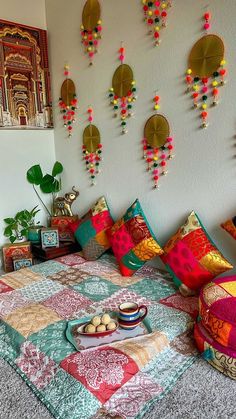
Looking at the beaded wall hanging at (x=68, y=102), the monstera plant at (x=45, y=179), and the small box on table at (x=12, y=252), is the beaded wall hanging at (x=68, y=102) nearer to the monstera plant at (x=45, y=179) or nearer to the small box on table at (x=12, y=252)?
the monstera plant at (x=45, y=179)

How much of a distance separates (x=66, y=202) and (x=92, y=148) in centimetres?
57

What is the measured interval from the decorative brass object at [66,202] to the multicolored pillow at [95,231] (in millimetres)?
345

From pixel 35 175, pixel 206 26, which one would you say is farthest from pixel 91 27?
pixel 35 175

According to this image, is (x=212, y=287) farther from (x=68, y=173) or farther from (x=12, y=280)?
(x=68, y=173)

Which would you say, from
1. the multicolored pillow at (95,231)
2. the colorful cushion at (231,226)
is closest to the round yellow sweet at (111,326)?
the colorful cushion at (231,226)

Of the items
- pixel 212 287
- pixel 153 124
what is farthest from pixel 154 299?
pixel 153 124

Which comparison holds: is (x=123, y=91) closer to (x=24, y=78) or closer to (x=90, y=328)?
(x=24, y=78)

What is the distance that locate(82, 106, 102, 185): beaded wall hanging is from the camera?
8.64 ft

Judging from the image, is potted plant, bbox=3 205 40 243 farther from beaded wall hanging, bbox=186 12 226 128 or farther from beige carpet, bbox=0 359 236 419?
beaded wall hanging, bbox=186 12 226 128

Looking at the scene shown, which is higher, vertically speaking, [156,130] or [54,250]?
[156,130]

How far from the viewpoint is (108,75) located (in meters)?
2.44

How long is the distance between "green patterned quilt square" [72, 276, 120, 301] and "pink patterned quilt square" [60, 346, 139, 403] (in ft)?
1.71

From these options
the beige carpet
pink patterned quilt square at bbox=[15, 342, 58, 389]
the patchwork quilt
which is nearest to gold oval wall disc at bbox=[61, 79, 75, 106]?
the patchwork quilt

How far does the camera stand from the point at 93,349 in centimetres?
141
